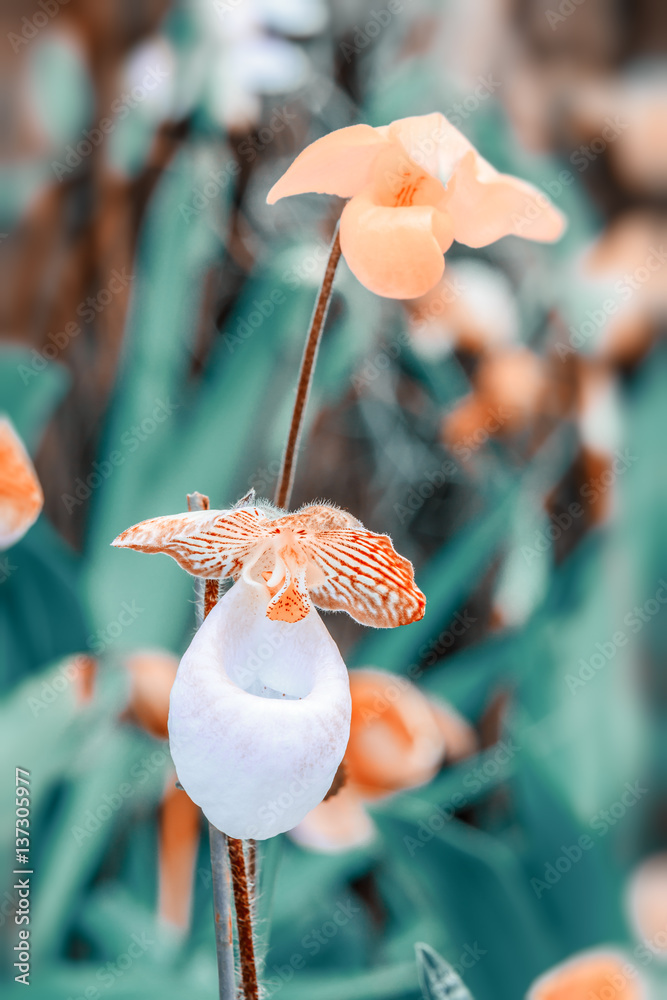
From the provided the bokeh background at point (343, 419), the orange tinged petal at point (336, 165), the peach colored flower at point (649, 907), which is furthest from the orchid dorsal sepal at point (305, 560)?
the peach colored flower at point (649, 907)

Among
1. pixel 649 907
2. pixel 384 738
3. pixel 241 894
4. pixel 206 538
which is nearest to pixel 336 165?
pixel 206 538

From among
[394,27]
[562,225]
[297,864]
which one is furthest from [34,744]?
[394,27]

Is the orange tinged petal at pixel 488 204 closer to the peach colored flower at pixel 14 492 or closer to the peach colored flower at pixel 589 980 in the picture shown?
the peach colored flower at pixel 14 492

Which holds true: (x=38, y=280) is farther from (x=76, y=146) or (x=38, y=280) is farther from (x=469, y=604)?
(x=469, y=604)

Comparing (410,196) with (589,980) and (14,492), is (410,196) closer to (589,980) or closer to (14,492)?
(14,492)

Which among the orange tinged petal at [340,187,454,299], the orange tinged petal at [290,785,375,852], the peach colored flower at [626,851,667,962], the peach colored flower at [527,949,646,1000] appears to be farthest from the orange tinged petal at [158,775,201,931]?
the orange tinged petal at [340,187,454,299]

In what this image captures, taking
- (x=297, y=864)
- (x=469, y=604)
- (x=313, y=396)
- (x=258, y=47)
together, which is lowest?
(x=297, y=864)

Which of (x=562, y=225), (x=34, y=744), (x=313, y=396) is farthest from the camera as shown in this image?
(x=313, y=396)
